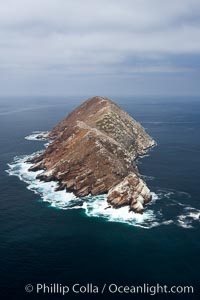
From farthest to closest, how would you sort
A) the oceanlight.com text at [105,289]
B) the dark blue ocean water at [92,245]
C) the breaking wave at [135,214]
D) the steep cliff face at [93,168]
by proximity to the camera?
the steep cliff face at [93,168]
the breaking wave at [135,214]
the dark blue ocean water at [92,245]
the oceanlight.com text at [105,289]

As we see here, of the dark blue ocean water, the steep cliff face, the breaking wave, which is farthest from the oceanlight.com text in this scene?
the steep cliff face

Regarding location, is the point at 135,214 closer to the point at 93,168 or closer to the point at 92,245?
the point at 92,245

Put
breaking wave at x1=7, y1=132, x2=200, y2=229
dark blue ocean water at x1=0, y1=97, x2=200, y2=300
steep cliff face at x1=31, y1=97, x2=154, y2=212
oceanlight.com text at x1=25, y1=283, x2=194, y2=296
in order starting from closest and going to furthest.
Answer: oceanlight.com text at x1=25, y1=283, x2=194, y2=296
dark blue ocean water at x1=0, y1=97, x2=200, y2=300
breaking wave at x1=7, y1=132, x2=200, y2=229
steep cliff face at x1=31, y1=97, x2=154, y2=212

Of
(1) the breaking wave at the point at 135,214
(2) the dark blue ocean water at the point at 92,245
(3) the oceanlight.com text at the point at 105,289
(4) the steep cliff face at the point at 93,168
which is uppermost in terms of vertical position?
(4) the steep cliff face at the point at 93,168

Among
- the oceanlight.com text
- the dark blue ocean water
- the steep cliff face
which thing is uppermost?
the steep cliff face

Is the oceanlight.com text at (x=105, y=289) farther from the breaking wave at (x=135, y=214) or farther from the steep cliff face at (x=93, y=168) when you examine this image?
the steep cliff face at (x=93, y=168)

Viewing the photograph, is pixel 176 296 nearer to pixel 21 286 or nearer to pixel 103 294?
pixel 103 294

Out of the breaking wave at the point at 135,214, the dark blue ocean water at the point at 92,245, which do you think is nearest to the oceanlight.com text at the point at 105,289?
the dark blue ocean water at the point at 92,245

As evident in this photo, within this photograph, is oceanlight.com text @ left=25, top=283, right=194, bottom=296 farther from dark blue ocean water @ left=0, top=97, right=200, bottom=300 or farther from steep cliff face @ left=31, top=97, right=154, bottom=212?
steep cliff face @ left=31, top=97, right=154, bottom=212

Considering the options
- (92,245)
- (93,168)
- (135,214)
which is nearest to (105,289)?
(92,245)
